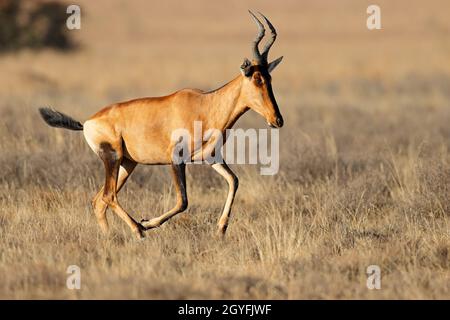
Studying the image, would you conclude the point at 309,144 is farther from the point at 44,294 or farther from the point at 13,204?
the point at 44,294

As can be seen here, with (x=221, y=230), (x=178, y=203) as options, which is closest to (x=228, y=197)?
(x=221, y=230)

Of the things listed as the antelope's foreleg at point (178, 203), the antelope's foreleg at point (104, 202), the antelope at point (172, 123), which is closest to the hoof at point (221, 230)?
the antelope at point (172, 123)

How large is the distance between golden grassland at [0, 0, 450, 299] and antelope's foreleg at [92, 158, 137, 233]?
0.14 metres

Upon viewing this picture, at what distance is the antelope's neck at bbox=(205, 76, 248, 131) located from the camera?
9031 mm

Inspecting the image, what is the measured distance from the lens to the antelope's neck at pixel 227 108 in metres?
9.03

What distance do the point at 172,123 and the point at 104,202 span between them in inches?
44.0

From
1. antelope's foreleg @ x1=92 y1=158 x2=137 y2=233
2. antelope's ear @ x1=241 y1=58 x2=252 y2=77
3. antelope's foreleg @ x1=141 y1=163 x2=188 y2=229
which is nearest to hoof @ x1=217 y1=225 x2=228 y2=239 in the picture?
antelope's foreleg @ x1=141 y1=163 x2=188 y2=229

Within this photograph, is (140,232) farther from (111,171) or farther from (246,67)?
(246,67)

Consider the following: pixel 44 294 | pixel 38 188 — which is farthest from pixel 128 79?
pixel 44 294

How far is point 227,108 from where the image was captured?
29.7 ft

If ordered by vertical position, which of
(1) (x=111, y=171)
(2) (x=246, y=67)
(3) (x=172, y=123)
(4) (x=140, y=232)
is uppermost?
(2) (x=246, y=67)

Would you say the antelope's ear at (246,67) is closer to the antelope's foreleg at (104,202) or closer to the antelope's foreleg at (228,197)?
the antelope's foreleg at (228,197)

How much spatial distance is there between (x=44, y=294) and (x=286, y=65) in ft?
79.4

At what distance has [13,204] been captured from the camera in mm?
10164
